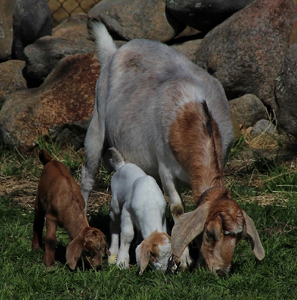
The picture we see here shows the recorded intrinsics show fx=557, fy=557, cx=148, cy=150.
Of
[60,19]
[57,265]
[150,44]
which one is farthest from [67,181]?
[60,19]

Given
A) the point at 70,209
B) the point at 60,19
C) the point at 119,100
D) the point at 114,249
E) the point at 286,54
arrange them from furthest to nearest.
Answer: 1. the point at 60,19
2. the point at 286,54
3. the point at 119,100
4. the point at 114,249
5. the point at 70,209

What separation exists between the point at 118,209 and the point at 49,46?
442cm

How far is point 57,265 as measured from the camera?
427 cm

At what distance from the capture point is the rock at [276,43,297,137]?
25.1 ft

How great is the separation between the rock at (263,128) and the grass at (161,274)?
1.16m

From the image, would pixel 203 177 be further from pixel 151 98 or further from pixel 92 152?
pixel 92 152

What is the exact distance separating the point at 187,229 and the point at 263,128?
4.56 m

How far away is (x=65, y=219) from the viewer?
423 cm

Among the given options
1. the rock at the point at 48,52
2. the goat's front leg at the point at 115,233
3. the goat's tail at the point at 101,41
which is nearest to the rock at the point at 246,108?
the rock at the point at 48,52

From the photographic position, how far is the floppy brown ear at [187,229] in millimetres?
3599

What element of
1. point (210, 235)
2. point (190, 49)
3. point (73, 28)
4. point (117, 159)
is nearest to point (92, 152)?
point (117, 159)

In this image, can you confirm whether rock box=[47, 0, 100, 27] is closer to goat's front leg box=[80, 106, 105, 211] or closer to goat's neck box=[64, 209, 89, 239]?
goat's front leg box=[80, 106, 105, 211]

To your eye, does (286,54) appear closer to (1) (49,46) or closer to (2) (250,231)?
(1) (49,46)

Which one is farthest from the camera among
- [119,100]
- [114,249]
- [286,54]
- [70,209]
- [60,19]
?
[60,19]
